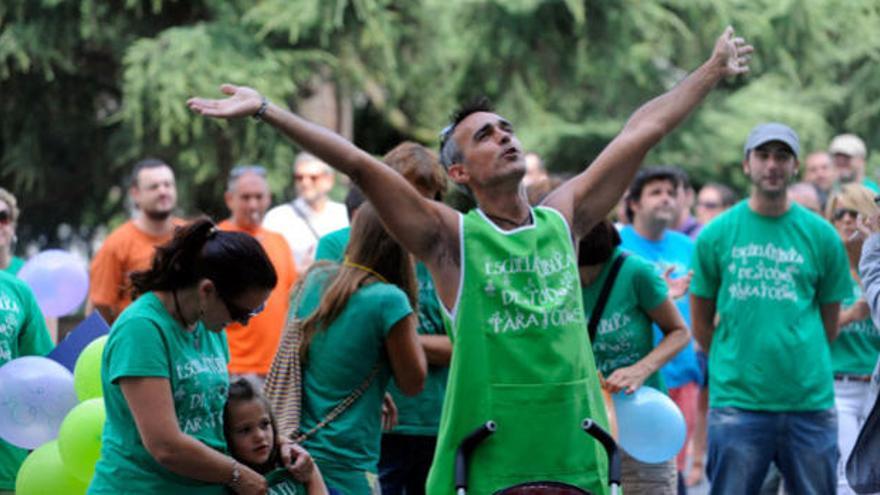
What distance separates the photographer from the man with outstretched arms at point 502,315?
4.71m

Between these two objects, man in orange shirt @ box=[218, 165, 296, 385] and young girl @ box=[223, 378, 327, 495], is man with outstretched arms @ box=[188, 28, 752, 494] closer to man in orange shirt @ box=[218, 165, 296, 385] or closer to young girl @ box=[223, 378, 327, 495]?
young girl @ box=[223, 378, 327, 495]

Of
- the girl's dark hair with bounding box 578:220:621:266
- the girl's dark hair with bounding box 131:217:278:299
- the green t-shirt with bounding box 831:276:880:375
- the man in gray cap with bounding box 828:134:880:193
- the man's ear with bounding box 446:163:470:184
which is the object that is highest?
the man in gray cap with bounding box 828:134:880:193

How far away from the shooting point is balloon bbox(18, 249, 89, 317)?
9.08 metres

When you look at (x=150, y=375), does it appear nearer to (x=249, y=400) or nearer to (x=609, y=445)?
(x=249, y=400)

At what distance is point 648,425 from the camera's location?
674 centimetres

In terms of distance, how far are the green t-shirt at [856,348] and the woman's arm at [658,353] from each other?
2.09 metres

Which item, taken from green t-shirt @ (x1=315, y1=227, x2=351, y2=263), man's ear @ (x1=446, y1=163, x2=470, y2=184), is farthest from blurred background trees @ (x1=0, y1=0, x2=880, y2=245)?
man's ear @ (x1=446, y1=163, x2=470, y2=184)

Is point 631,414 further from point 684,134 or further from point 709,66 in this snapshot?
point 684,134

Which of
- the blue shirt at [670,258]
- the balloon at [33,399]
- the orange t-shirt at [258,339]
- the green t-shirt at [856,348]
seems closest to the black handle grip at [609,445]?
the balloon at [33,399]

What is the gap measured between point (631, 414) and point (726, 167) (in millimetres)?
14737

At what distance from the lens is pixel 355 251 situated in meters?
5.86

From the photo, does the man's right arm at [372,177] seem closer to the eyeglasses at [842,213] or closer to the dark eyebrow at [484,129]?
the dark eyebrow at [484,129]

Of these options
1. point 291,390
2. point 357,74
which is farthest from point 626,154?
point 357,74

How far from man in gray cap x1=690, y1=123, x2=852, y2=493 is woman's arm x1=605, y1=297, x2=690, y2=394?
2.48 feet
